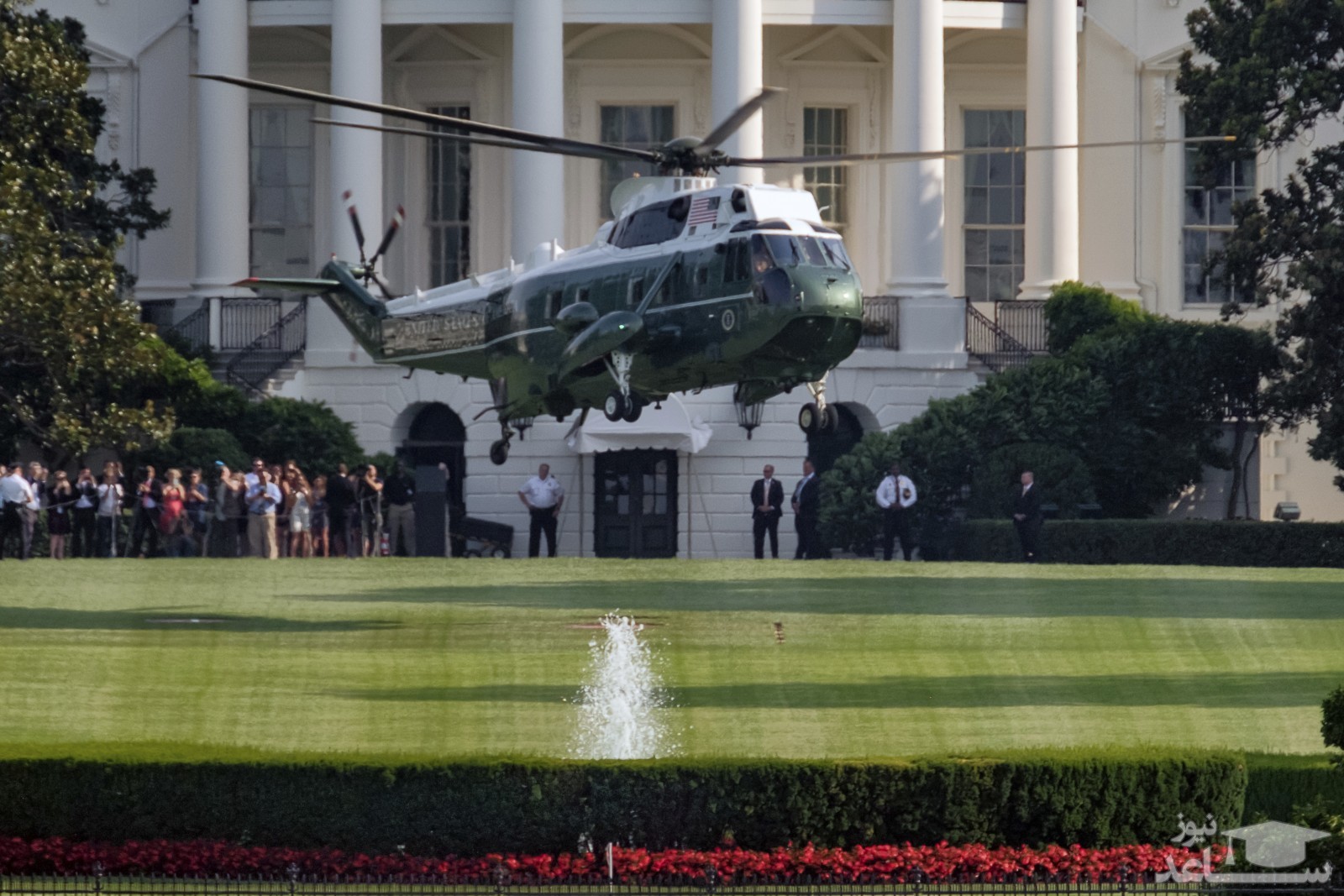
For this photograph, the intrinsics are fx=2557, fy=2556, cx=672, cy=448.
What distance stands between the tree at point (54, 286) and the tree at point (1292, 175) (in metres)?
20.2

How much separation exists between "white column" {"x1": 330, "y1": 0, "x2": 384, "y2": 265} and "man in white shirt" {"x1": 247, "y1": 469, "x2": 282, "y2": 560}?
1249cm

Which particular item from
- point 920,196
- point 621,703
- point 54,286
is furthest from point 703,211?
point 920,196

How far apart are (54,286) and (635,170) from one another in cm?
1837

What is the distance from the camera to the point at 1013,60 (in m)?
60.3

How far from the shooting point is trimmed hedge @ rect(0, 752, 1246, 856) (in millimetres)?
19766

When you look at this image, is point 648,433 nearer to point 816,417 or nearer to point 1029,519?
point 1029,519

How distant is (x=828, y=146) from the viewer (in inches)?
2362

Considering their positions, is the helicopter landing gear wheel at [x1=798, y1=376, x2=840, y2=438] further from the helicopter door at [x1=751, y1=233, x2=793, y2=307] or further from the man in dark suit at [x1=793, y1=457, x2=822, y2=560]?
the man in dark suit at [x1=793, y1=457, x2=822, y2=560]

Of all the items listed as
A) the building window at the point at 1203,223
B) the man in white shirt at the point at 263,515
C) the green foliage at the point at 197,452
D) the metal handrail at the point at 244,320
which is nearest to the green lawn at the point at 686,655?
the man in white shirt at the point at 263,515

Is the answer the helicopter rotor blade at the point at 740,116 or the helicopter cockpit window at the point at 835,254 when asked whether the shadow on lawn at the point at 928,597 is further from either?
the helicopter rotor blade at the point at 740,116

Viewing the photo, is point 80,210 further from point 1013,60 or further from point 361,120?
point 1013,60

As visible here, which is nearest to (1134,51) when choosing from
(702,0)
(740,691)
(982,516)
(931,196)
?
(931,196)

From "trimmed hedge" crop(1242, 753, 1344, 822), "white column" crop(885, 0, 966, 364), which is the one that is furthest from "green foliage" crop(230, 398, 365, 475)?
"trimmed hedge" crop(1242, 753, 1344, 822)

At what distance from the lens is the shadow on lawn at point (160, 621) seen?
3197 cm
